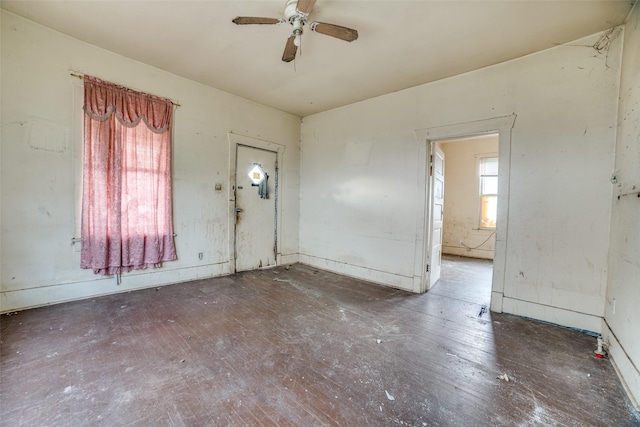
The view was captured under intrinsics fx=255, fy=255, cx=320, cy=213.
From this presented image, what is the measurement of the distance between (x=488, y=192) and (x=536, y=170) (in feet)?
12.6

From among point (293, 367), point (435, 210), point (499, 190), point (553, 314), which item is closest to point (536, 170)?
point (499, 190)

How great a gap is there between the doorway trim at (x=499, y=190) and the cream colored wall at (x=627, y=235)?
824mm

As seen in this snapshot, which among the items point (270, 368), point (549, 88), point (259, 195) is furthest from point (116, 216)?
point (549, 88)

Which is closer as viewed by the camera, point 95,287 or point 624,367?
point 624,367

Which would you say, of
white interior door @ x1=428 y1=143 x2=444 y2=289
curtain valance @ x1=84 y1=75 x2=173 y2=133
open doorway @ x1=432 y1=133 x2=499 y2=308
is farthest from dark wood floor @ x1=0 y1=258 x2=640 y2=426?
open doorway @ x1=432 y1=133 x2=499 y2=308

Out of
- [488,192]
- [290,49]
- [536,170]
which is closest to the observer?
[290,49]

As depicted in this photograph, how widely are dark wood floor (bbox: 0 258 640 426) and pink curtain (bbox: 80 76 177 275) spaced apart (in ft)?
1.97

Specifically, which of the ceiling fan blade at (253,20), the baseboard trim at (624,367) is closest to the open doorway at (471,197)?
the baseboard trim at (624,367)

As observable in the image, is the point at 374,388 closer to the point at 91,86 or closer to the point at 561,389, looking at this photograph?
the point at 561,389

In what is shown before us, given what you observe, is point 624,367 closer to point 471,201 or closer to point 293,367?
point 293,367

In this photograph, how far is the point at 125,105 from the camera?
10.4ft

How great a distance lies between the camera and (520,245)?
9.45ft

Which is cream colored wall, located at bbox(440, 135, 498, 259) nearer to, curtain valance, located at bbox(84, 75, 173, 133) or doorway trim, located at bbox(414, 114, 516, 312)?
doorway trim, located at bbox(414, 114, 516, 312)

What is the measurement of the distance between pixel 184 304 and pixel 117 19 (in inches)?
120
